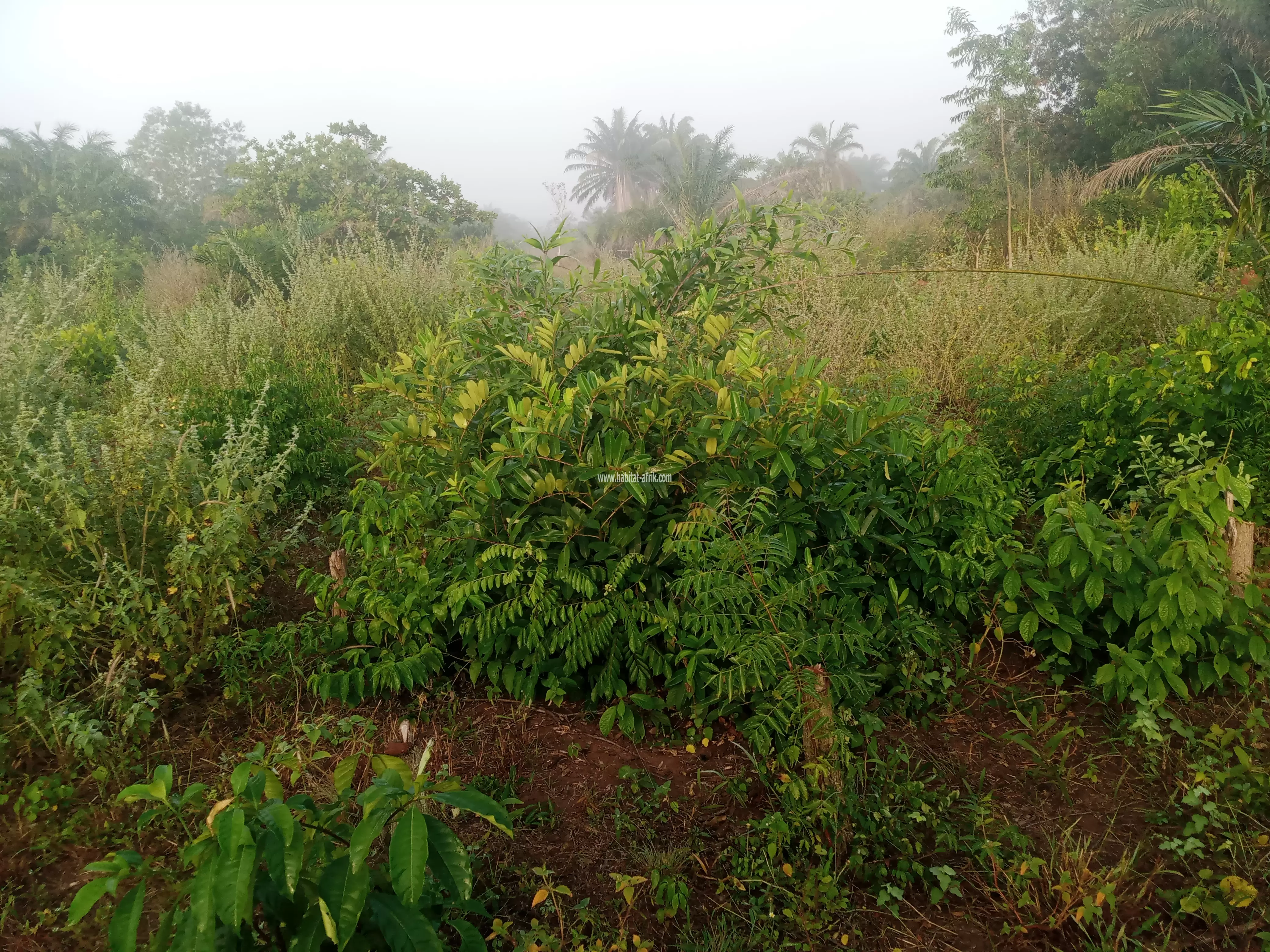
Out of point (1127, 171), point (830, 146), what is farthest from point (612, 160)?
point (1127, 171)

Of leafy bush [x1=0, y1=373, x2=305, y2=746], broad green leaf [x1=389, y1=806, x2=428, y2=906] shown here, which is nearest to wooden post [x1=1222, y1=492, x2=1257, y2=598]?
broad green leaf [x1=389, y1=806, x2=428, y2=906]

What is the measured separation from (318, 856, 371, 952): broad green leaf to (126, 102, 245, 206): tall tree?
114ft

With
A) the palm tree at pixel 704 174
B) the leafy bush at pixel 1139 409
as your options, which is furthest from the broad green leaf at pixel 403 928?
the palm tree at pixel 704 174

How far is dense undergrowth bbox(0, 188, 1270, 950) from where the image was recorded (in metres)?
1.77

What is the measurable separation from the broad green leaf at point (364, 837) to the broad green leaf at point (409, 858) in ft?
0.10

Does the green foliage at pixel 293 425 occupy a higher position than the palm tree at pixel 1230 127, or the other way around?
the palm tree at pixel 1230 127

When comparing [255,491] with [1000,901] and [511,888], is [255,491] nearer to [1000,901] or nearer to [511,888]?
[511,888]

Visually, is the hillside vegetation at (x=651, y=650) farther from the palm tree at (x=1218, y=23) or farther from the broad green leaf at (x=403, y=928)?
the palm tree at (x=1218, y=23)

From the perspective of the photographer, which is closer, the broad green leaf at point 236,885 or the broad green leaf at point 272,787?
the broad green leaf at point 236,885

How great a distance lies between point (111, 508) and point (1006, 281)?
5967 mm

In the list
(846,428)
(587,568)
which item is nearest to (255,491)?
(587,568)

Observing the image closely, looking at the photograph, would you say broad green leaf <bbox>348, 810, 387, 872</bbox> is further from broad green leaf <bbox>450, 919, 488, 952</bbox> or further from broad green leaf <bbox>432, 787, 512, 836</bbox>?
broad green leaf <bbox>450, 919, 488, 952</bbox>

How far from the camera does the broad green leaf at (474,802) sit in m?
1.23

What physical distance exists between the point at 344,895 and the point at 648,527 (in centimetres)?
137
